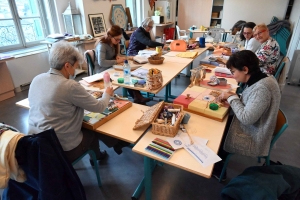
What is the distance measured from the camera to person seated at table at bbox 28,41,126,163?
1229 mm

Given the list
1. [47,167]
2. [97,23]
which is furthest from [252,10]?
[47,167]

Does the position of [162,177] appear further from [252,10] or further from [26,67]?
[252,10]

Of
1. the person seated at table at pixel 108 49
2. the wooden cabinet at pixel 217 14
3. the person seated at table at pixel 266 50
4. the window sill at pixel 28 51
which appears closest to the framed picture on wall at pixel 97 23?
the window sill at pixel 28 51

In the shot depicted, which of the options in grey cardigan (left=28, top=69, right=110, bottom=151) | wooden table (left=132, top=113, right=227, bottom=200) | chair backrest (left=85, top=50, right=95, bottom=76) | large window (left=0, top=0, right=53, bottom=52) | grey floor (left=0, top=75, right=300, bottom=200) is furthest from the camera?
large window (left=0, top=0, right=53, bottom=52)

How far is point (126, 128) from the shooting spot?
1451 mm

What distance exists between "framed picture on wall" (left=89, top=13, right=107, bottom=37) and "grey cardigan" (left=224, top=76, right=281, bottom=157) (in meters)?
3.89

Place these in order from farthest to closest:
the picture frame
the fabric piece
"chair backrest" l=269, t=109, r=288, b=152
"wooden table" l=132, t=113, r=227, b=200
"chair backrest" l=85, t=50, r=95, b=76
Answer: the picture frame < "chair backrest" l=85, t=50, r=95, b=76 < "chair backrest" l=269, t=109, r=288, b=152 < "wooden table" l=132, t=113, r=227, b=200 < the fabric piece

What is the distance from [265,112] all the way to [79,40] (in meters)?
3.71

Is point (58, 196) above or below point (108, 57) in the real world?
below

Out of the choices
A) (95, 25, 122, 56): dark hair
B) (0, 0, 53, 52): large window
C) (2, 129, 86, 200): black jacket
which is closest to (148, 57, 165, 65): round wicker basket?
(95, 25, 122, 56): dark hair

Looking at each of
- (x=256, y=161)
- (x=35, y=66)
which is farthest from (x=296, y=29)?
(x=35, y=66)

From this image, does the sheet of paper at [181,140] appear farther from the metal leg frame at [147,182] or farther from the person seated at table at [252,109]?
the person seated at table at [252,109]

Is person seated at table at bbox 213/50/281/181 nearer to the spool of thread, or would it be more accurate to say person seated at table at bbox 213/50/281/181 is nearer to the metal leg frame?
the metal leg frame

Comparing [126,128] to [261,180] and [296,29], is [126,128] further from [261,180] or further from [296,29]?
[296,29]
